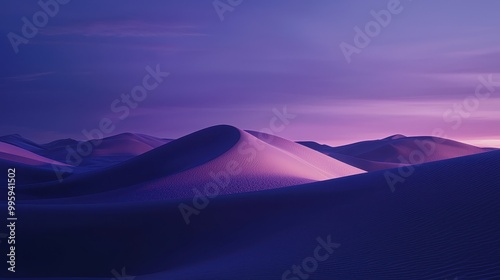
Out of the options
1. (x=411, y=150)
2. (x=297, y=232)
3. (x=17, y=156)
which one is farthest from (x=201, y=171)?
(x=411, y=150)

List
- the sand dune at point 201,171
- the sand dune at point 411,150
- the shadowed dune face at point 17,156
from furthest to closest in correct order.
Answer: the sand dune at point 411,150 < the shadowed dune face at point 17,156 < the sand dune at point 201,171

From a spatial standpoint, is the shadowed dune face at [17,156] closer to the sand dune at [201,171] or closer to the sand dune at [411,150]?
the sand dune at [201,171]

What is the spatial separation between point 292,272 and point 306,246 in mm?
1408

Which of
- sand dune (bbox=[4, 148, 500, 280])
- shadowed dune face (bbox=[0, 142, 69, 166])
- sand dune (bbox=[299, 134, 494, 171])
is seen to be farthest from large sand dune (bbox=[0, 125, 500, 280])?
sand dune (bbox=[299, 134, 494, 171])

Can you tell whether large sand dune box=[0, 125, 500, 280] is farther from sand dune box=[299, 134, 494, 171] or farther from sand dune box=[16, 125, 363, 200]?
sand dune box=[299, 134, 494, 171]

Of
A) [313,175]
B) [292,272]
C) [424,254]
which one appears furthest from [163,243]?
[313,175]

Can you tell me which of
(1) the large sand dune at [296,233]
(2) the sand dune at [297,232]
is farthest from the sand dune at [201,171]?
(2) the sand dune at [297,232]

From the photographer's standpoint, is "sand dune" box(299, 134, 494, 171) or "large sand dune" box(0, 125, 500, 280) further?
"sand dune" box(299, 134, 494, 171)

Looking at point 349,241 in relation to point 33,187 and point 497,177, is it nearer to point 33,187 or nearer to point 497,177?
point 497,177

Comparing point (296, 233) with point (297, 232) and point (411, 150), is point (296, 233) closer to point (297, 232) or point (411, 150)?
point (297, 232)

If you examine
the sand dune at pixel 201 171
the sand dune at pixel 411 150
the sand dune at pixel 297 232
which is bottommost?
the sand dune at pixel 297 232

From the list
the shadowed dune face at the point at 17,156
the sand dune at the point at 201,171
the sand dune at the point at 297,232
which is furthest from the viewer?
the shadowed dune face at the point at 17,156

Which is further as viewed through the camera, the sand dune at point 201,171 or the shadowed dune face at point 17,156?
the shadowed dune face at point 17,156

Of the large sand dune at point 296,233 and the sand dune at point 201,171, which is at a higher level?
the sand dune at point 201,171
